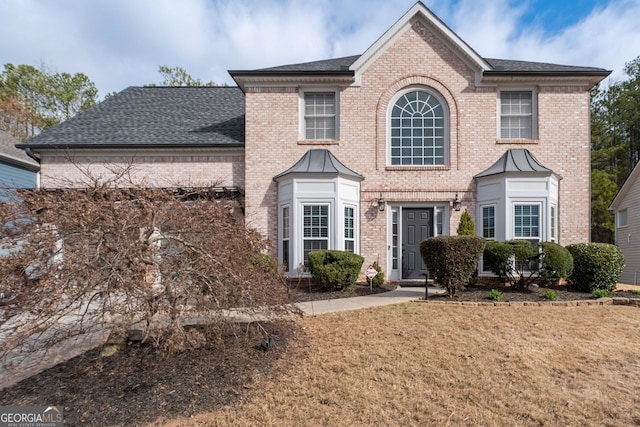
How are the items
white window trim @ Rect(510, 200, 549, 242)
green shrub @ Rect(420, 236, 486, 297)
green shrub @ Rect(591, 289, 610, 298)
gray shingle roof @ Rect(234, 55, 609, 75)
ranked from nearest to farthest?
green shrub @ Rect(420, 236, 486, 297)
green shrub @ Rect(591, 289, 610, 298)
white window trim @ Rect(510, 200, 549, 242)
gray shingle roof @ Rect(234, 55, 609, 75)

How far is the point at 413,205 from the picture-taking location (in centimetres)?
1136

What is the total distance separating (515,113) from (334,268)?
7779 mm

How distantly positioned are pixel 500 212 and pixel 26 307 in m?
10.9

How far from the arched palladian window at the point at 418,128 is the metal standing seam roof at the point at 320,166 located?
1.69 metres

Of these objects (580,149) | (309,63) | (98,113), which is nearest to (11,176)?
(98,113)

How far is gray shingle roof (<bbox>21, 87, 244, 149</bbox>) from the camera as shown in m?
11.5

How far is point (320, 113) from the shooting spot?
11547 millimetres

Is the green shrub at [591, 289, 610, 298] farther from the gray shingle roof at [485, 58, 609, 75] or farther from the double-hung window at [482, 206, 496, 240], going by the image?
the gray shingle roof at [485, 58, 609, 75]

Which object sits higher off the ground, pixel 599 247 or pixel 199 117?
pixel 199 117

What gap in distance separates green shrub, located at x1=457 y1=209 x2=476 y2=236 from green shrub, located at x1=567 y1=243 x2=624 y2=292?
2589 mm

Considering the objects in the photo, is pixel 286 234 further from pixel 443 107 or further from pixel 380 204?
pixel 443 107

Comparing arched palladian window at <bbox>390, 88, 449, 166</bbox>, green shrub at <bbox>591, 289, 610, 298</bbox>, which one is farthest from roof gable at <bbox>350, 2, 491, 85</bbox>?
green shrub at <bbox>591, 289, 610, 298</bbox>

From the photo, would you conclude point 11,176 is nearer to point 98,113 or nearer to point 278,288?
point 98,113

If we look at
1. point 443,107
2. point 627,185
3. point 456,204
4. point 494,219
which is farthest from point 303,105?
point 627,185
